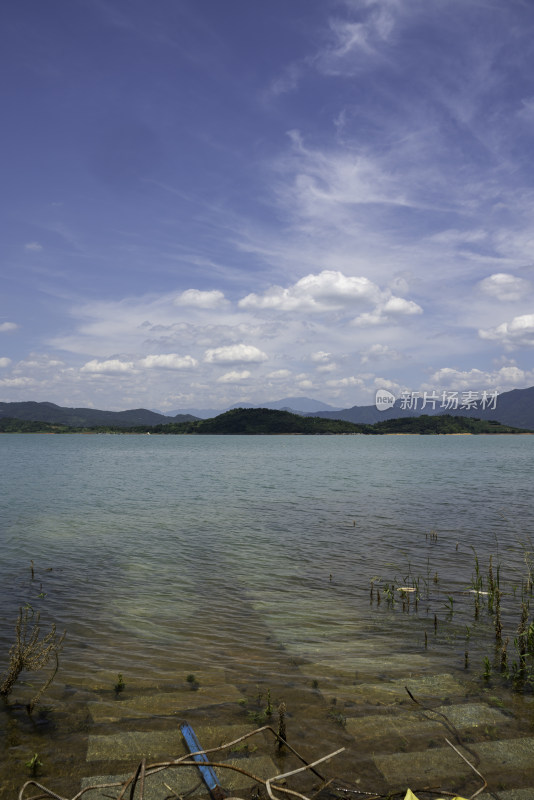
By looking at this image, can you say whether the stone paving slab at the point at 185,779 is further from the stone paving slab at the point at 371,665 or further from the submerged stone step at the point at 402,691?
the stone paving slab at the point at 371,665

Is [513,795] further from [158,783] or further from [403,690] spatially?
[158,783]

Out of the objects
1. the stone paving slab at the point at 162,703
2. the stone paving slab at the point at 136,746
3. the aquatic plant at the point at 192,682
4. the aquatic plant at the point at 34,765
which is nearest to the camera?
the aquatic plant at the point at 34,765

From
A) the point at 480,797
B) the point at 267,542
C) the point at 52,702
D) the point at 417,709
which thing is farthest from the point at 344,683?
the point at 267,542

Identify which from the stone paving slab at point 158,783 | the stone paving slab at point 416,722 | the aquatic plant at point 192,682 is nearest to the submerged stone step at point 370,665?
the stone paving slab at point 416,722

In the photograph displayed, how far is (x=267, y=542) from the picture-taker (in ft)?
73.4

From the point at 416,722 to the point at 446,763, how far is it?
1.03 metres

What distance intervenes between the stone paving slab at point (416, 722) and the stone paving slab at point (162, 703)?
2.30m

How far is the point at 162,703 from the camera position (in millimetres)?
8422

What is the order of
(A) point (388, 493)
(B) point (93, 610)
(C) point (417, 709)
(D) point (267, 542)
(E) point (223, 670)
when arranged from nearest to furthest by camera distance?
(C) point (417, 709)
(E) point (223, 670)
(B) point (93, 610)
(D) point (267, 542)
(A) point (388, 493)

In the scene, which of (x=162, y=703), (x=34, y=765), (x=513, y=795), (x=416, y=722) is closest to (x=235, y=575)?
(x=162, y=703)

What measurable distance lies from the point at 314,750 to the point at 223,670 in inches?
128

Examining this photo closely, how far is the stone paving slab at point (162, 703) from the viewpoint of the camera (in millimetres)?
8023

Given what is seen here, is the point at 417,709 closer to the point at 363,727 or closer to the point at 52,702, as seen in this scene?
the point at 363,727

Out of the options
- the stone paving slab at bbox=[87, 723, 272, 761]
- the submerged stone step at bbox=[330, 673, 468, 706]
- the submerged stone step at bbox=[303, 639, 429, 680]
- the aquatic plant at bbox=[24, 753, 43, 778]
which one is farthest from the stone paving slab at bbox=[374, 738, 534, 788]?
the aquatic plant at bbox=[24, 753, 43, 778]
